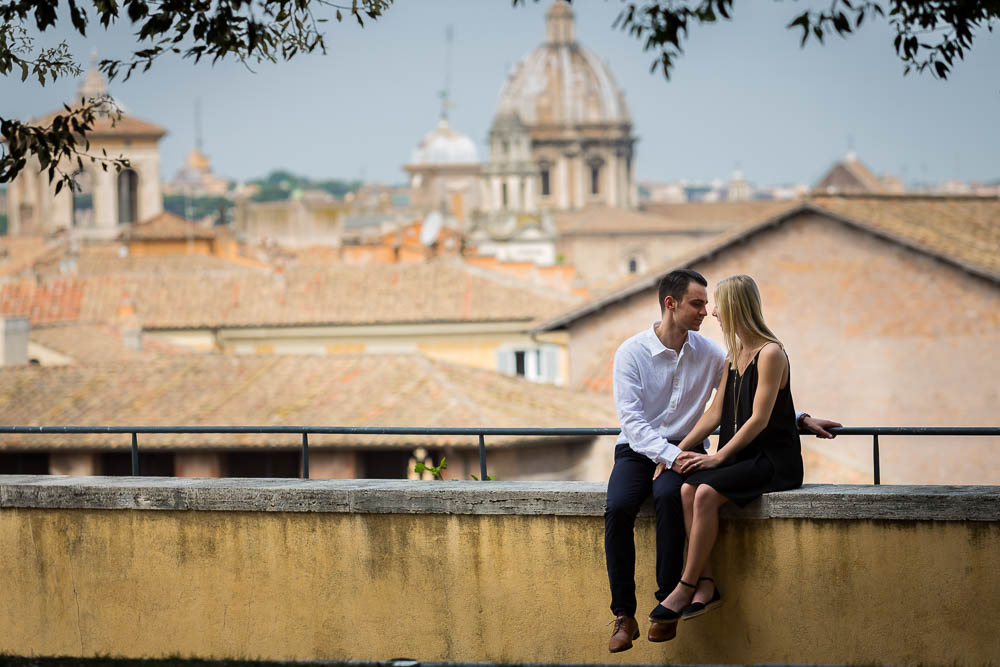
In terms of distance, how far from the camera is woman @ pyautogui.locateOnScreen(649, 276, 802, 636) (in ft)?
18.8

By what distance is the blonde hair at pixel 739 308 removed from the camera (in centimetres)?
574

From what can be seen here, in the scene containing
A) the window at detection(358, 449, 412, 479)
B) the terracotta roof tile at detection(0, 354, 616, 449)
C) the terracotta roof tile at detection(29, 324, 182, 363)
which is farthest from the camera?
the terracotta roof tile at detection(29, 324, 182, 363)

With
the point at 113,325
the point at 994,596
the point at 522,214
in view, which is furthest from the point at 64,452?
the point at 522,214

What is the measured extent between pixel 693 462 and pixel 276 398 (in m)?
24.0

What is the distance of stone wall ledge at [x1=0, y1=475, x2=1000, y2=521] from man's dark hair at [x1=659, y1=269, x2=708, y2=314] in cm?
89

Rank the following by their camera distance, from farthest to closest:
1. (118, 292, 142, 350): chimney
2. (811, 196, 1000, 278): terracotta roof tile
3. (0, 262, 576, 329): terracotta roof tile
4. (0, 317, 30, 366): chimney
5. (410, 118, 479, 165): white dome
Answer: (410, 118, 479, 165): white dome → (0, 262, 576, 329): terracotta roof tile → (118, 292, 142, 350): chimney → (0, 317, 30, 366): chimney → (811, 196, 1000, 278): terracotta roof tile

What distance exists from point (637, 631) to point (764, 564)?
613mm

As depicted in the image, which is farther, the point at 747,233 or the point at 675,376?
the point at 747,233

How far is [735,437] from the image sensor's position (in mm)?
5754

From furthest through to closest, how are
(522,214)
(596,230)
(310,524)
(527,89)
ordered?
(527,89) → (596,230) → (522,214) → (310,524)

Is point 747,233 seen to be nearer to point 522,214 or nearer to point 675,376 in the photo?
point 675,376

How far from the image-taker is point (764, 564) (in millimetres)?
6023

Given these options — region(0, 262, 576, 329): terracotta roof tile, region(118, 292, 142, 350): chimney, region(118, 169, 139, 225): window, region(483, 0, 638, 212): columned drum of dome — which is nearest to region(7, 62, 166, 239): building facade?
region(118, 169, 139, 225): window

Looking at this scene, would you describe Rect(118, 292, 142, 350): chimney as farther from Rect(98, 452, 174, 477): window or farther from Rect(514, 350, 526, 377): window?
Rect(98, 452, 174, 477): window
